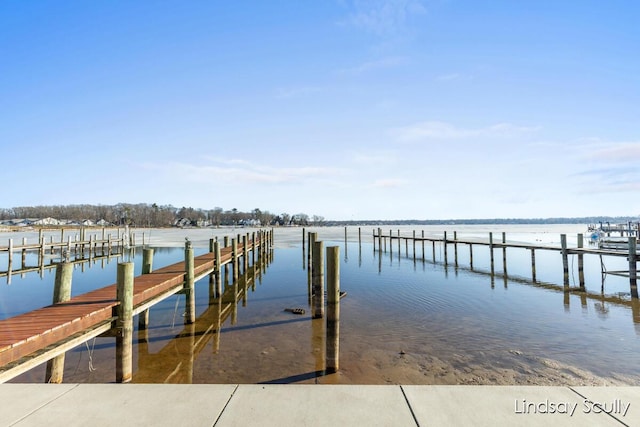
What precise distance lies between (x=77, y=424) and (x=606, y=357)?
10.5 metres

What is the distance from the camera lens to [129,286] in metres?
6.87

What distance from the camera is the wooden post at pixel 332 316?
7.17 metres

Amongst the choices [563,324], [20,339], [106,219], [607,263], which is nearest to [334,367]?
[20,339]

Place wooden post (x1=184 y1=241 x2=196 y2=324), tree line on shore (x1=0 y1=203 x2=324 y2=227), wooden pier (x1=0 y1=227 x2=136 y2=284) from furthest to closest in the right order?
tree line on shore (x1=0 y1=203 x2=324 y2=227) < wooden pier (x1=0 y1=227 x2=136 y2=284) < wooden post (x1=184 y1=241 x2=196 y2=324)

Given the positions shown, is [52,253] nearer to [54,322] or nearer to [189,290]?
[189,290]

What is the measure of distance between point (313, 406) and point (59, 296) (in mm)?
6748

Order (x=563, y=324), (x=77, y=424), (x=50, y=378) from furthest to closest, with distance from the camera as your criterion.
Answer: (x=563, y=324), (x=50, y=378), (x=77, y=424)

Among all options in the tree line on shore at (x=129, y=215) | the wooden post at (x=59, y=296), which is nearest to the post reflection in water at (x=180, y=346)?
the wooden post at (x=59, y=296)

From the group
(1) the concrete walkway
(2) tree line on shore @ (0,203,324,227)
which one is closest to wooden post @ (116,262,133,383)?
(1) the concrete walkway

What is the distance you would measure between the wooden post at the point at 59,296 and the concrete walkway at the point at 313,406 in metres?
3.13

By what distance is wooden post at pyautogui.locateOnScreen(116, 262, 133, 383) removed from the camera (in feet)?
21.4

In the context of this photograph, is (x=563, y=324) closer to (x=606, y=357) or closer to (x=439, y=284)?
(x=606, y=357)

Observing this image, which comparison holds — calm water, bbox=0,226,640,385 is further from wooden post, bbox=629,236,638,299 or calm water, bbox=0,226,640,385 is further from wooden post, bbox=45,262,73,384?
wooden post, bbox=629,236,638,299

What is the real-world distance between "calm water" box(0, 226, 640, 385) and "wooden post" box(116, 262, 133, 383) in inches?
30.5
